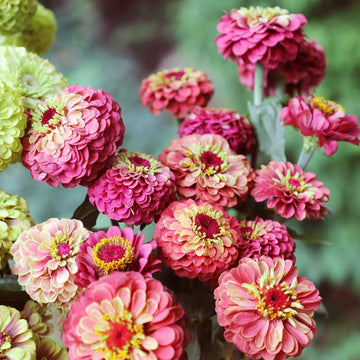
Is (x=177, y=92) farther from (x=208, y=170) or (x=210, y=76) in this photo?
(x=210, y=76)

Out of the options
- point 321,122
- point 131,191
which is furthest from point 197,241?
point 321,122

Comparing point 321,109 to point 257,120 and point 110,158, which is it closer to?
point 257,120

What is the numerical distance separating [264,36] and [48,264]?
0.28 metres

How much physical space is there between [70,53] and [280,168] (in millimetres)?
1169

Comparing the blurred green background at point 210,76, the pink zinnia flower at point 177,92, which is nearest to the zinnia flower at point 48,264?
the pink zinnia flower at point 177,92

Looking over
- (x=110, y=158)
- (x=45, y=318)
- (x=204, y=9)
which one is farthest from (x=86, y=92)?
(x=204, y=9)

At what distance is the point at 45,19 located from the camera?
1.65 feet

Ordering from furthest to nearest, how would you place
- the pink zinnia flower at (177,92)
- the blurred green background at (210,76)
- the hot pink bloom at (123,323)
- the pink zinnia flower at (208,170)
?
the blurred green background at (210,76) → the pink zinnia flower at (177,92) → the pink zinnia flower at (208,170) → the hot pink bloom at (123,323)

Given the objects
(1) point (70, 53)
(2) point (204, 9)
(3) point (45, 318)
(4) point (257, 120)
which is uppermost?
(2) point (204, 9)

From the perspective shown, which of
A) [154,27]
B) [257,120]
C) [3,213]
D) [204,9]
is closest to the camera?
[3,213]

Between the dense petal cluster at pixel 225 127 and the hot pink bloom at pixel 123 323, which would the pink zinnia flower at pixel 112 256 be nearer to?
the hot pink bloom at pixel 123 323

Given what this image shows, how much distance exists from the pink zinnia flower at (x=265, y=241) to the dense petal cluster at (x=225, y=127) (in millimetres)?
100

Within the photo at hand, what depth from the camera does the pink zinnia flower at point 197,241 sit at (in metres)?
0.32

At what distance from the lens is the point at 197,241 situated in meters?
0.32
